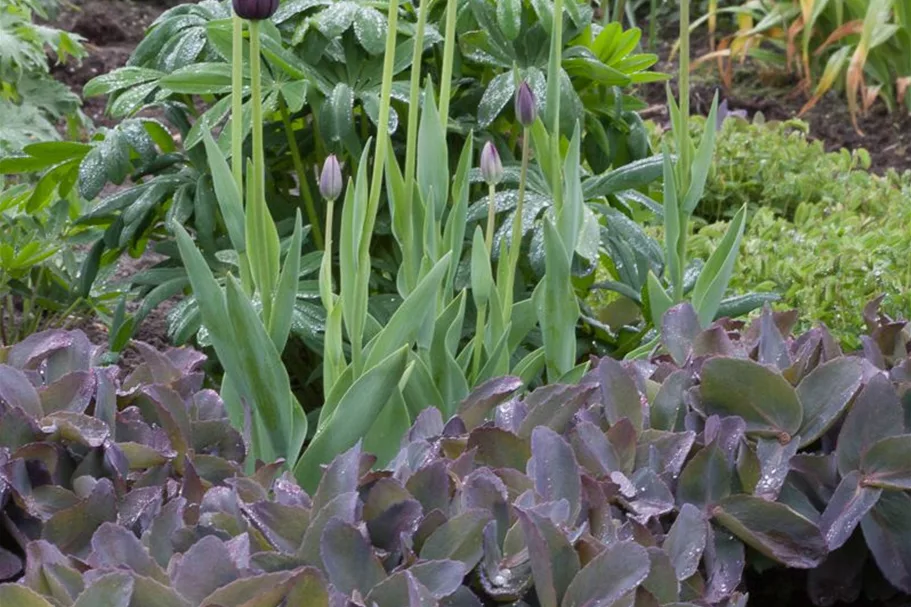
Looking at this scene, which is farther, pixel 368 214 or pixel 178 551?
pixel 368 214

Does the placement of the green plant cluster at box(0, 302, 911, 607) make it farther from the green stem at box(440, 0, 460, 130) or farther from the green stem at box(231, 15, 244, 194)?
the green stem at box(440, 0, 460, 130)

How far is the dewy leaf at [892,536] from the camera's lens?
1.32 meters

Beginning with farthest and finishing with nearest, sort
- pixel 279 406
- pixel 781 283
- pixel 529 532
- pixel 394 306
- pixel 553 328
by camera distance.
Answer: pixel 781 283 < pixel 394 306 < pixel 553 328 < pixel 279 406 < pixel 529 532

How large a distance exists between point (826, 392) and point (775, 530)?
7.6 inches

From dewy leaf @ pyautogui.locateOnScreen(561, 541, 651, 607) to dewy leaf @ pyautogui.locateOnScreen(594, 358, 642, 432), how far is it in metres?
0.32

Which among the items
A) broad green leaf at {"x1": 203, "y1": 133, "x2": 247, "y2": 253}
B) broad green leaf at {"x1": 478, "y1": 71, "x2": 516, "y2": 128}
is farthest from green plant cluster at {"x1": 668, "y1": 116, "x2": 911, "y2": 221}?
broad green leaf at {"x1": 203, "y1": 133, "x2": 247, "y2": 253}

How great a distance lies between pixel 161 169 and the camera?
2.31 meters

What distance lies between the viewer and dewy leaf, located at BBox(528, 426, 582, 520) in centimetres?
121

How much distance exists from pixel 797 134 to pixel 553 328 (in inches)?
98.6

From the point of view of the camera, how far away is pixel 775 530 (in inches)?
49.8

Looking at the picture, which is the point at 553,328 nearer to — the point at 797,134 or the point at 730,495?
the point at 730,495

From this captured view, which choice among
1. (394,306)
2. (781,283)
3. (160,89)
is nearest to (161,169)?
(160,89)

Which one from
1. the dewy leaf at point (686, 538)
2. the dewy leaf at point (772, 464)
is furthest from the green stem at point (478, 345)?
the dewy leaf at point (686, 538)

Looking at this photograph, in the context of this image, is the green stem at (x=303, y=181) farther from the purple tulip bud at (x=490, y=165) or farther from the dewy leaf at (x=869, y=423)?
the dewy leaf at (x=869, y=423)
